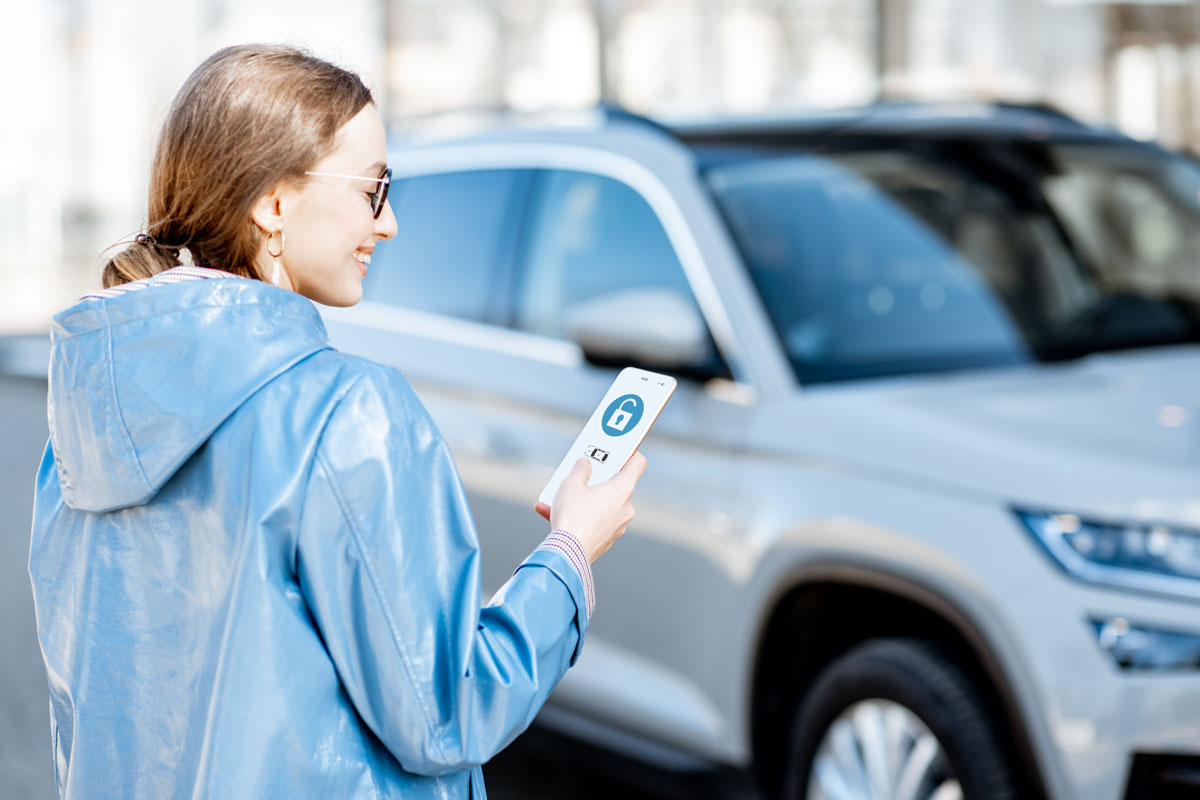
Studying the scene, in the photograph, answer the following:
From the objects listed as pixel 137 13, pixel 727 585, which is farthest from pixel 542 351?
pixel 137 13

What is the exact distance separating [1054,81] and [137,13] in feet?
34.4

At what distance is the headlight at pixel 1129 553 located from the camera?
2.68 m

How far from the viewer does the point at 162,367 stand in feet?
4.82

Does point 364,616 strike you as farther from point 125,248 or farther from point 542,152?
point 542,152

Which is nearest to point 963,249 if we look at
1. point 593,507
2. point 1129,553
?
point 1129,553

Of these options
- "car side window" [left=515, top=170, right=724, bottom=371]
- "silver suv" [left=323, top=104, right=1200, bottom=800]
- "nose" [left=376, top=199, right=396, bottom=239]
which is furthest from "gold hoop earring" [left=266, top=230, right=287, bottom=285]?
"car side window" [left=515, top=170, right=724, bottom=371]

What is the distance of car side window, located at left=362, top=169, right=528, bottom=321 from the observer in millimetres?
4211

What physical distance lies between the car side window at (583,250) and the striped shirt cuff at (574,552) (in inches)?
83.9

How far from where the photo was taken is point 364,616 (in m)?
1.42

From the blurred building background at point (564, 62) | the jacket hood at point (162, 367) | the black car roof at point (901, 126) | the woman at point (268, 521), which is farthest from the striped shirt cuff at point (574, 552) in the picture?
the blurred building background at point (564, 62)

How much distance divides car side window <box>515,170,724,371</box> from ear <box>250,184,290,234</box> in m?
2.17

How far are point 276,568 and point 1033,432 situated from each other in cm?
191

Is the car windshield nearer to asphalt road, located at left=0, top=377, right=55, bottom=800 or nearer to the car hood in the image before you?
the car hood

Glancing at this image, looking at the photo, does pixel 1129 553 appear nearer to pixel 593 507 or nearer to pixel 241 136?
pixel 593 507
